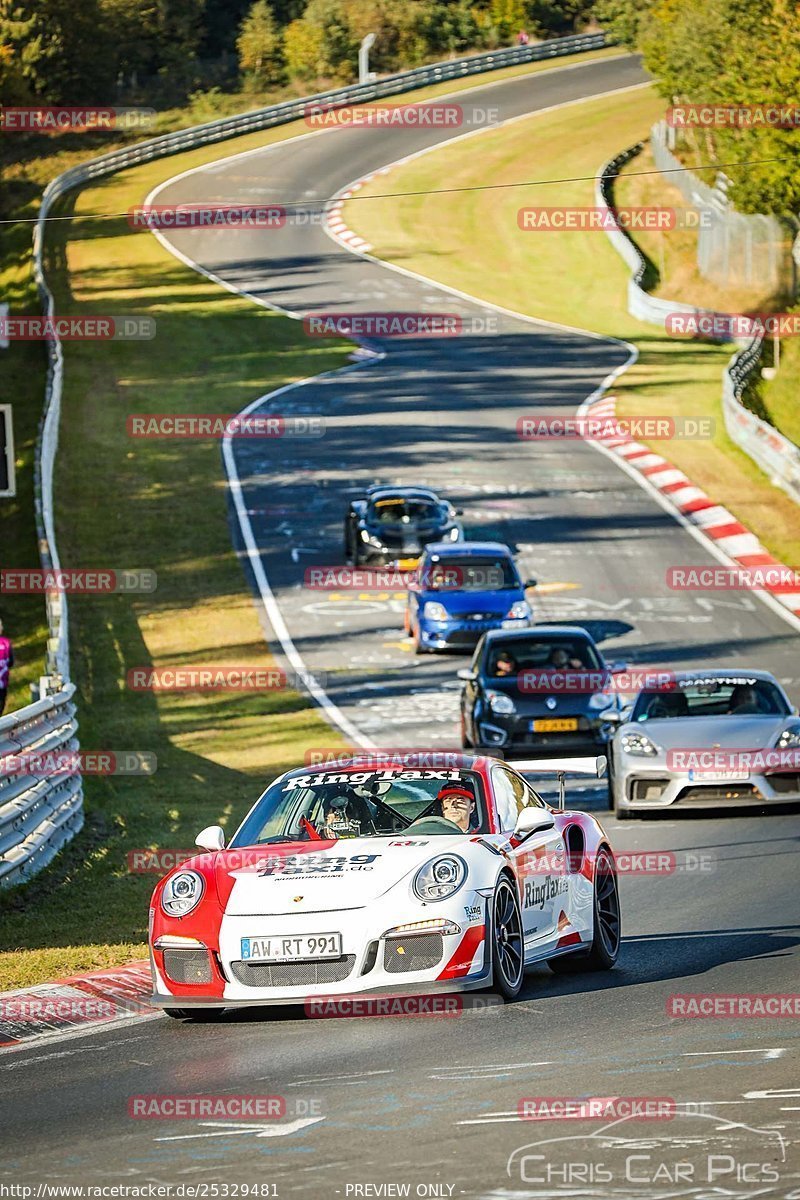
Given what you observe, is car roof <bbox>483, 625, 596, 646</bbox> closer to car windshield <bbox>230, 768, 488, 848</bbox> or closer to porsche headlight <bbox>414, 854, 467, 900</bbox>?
car windshield <bbox>230, 768, 488, 848</bbox>

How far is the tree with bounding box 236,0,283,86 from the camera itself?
299 feet

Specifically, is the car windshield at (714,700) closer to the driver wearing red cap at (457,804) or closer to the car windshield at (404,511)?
the driver wearing red cap at (457,804)

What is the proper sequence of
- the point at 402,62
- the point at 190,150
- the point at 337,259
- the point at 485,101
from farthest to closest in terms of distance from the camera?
the point at 402,62 < the point at 485,101 < the point at 190,150 < the point at 337,259

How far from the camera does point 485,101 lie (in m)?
83.2

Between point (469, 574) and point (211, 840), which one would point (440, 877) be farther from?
point (469, 574)

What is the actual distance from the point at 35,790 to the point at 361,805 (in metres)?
5.58

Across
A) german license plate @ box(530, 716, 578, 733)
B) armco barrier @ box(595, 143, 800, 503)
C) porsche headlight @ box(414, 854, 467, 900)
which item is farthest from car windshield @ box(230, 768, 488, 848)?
armco barrier @ box(595, 143, 800, 503)

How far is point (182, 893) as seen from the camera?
31.4ft

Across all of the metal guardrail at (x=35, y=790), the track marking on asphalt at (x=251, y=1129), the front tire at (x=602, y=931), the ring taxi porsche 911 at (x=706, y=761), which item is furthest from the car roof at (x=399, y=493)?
the track marking on asphalt at (x=251, y=1129)

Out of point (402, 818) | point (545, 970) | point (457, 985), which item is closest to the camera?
point (457, 985)

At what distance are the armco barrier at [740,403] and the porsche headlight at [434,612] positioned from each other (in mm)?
9204

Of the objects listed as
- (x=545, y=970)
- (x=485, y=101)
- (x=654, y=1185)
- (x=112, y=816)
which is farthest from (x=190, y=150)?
(x=654, y=1185)

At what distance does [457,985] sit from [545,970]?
6.67ft

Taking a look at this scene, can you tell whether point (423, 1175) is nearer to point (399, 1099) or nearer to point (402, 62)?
point (399, 1099)
